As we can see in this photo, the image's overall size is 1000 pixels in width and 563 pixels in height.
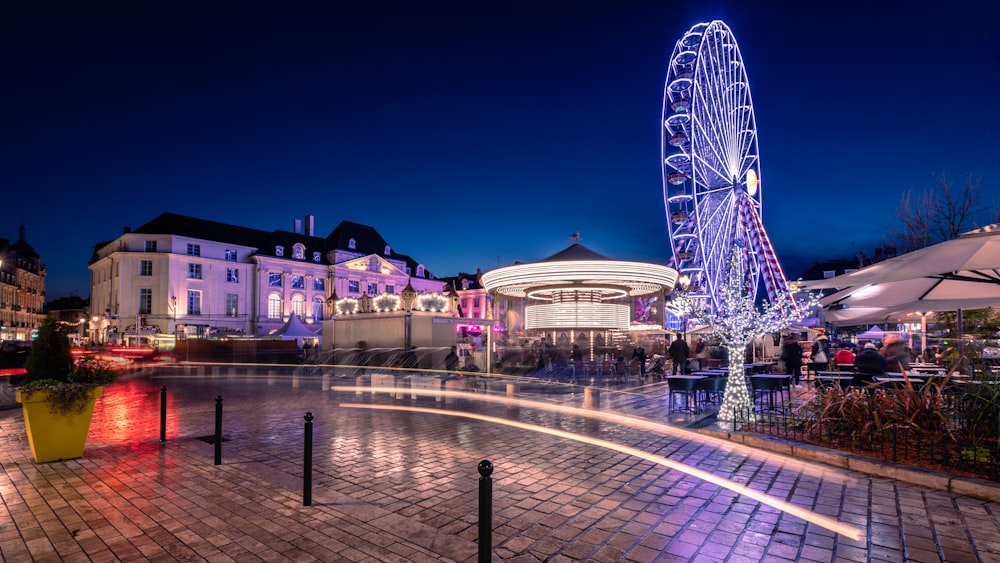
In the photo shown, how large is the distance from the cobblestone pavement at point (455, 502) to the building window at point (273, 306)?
57.7m

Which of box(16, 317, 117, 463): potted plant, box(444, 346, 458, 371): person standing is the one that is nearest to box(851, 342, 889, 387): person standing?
box(16, 317, 117, 463): potted plant

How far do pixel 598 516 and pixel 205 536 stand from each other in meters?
3.67

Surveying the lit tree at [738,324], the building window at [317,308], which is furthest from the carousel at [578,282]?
the building window at [317,308]

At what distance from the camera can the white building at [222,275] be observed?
56.4 m

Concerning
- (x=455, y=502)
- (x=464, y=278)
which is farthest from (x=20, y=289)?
(x=455, y=502)

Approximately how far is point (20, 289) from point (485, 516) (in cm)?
11925

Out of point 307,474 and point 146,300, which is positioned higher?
point 146,300

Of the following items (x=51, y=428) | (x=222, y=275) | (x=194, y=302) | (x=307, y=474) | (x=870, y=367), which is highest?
(x=222, y=275)

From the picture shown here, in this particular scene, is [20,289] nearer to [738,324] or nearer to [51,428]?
[51,428]

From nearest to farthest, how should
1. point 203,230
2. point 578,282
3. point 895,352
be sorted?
point 895,352
point 578,282
point 203,230

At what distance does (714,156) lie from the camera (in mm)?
29047

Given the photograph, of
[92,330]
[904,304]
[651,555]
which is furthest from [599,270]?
[92,330]

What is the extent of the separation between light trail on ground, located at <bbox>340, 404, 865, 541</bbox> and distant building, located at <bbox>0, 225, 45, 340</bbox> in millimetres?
90760

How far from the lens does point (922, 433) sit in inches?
294
